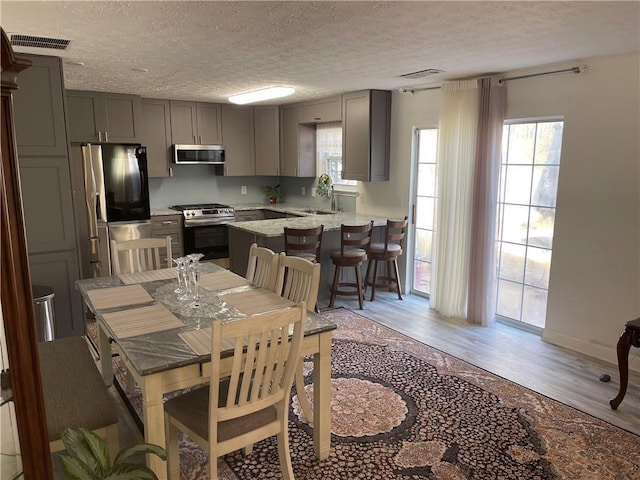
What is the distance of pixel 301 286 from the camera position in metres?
2.92

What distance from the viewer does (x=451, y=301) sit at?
15.4 feet

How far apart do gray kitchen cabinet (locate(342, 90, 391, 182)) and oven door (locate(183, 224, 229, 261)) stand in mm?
2080

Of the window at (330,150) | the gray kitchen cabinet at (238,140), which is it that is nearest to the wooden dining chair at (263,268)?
the window at (330,150)

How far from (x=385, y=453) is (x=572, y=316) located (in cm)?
223

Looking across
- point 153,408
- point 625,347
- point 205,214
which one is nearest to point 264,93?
point 205,214

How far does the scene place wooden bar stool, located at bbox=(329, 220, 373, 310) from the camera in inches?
190

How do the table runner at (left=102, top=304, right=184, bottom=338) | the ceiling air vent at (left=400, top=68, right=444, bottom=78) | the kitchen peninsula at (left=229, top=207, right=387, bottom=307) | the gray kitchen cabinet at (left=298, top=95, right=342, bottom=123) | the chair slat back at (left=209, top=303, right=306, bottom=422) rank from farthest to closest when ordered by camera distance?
1. the gray kitchen cabinet at (left=298, top=95, right=342, bottom=123)
2. the kitchen peninsula at (left=229, top=207, right=387, bottom=307)
3. the ceiling air vent at (left=400, top=68, right=444, bottom=78)
4. the table runner at (left=102, top=304, right=184, bottom=338)
5. the chair slat back at (left=209, top=303, right=306, bottom=422)

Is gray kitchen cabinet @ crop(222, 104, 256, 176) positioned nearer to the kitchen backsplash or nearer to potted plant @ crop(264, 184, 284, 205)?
the kitchen backsplash

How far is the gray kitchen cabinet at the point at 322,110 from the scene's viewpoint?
5742 mm

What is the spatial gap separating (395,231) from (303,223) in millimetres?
1021

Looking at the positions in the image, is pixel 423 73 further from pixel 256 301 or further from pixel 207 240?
pixel 207 240

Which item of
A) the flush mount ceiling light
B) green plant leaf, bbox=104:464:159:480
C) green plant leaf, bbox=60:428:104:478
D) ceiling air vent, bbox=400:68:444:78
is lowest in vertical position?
green plant leaf, bbox=104:464:159:480

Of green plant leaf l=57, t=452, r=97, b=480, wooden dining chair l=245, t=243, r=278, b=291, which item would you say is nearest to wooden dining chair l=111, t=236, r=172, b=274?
wooden dining chair l=245, t=243, r=278, b=291

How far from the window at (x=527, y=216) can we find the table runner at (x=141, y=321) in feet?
10.5
